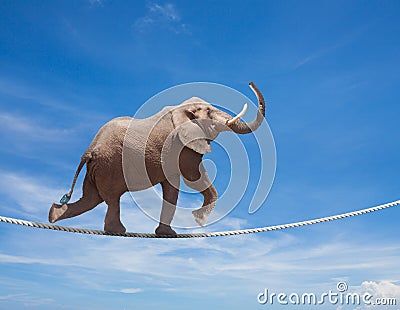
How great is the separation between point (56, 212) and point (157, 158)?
93 centimetres

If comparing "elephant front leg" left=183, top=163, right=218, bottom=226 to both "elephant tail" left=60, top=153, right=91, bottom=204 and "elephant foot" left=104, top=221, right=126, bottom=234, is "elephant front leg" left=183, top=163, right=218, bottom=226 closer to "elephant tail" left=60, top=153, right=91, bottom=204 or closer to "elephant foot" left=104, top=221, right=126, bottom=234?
"elephant foot" left=104, top=221, right=126, bottom=234

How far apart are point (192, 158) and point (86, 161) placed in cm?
87

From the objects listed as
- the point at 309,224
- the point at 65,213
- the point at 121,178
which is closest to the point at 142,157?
the point at 121,178

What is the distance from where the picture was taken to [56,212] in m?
4.02

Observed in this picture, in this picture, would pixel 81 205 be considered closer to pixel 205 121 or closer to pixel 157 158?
pixel 157 158

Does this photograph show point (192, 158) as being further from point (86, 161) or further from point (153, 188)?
point (86, 161)

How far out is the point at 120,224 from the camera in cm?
402

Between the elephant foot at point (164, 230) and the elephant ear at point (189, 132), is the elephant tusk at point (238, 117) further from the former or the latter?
the elephant foot at point (164, 230)

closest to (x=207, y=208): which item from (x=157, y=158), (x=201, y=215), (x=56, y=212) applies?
(x=201, y=215)

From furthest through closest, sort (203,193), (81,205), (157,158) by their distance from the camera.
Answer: (203,193) < (81,205) < (157,158)

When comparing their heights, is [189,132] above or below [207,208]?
above

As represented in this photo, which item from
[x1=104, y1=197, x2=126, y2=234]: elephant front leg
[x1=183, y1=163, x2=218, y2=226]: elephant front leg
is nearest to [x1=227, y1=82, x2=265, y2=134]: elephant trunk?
[x1=183, y1=163, x2=218, y2=226]: elephant front leg

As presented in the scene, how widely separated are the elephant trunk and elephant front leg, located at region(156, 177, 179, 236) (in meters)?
0.66

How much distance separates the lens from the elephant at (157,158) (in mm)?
3947
